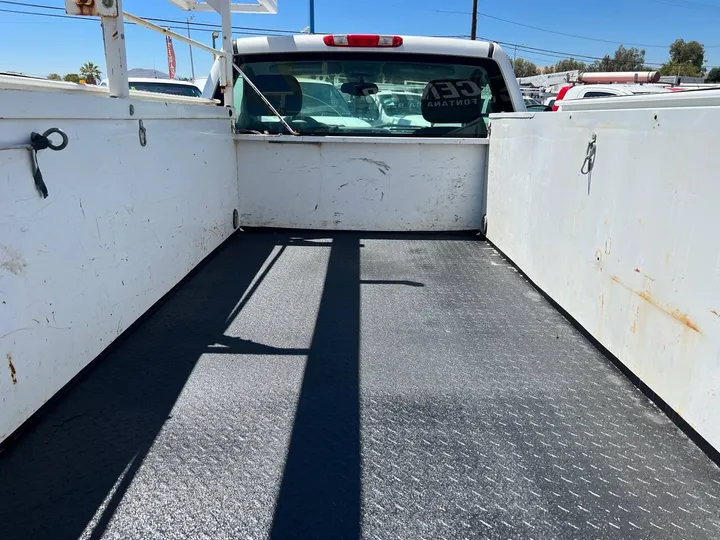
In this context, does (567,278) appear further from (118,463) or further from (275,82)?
(275,82)

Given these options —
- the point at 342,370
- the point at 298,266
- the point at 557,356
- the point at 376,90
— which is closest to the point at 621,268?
the point at 557,356

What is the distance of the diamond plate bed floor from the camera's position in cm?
150

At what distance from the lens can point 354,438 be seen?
1.85 metres

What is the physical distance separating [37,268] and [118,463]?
0.75 meters

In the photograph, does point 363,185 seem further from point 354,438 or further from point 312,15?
point 312,15

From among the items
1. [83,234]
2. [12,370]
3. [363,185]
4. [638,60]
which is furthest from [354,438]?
[638,60]

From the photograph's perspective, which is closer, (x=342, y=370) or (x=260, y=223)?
(x=342, y=370)

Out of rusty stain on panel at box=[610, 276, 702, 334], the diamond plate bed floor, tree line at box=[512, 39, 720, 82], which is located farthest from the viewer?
tree line at box=[512, 39, 720, 82]

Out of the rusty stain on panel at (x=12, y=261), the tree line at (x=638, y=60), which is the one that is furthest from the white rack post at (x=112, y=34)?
the tree line at (x=638, y=60)

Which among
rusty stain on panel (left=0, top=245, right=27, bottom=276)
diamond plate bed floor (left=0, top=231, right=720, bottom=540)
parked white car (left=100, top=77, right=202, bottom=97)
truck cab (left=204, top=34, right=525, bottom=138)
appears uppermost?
parked white car (left=100, top=77, right=202, bottom=97)

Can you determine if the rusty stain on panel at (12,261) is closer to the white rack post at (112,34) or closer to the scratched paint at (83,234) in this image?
the scratched paint at (83,234)

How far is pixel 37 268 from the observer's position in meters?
1.91

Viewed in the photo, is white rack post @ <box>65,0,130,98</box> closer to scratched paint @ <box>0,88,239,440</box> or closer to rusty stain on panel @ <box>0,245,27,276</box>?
scratched paint @ <box>0,88,239,440</box>

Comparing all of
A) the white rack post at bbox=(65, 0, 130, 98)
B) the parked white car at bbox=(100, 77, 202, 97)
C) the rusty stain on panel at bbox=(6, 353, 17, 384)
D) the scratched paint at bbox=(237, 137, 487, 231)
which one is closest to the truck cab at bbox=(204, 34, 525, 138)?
the scratched paint at bbox=(237, 137, 487, 231)
